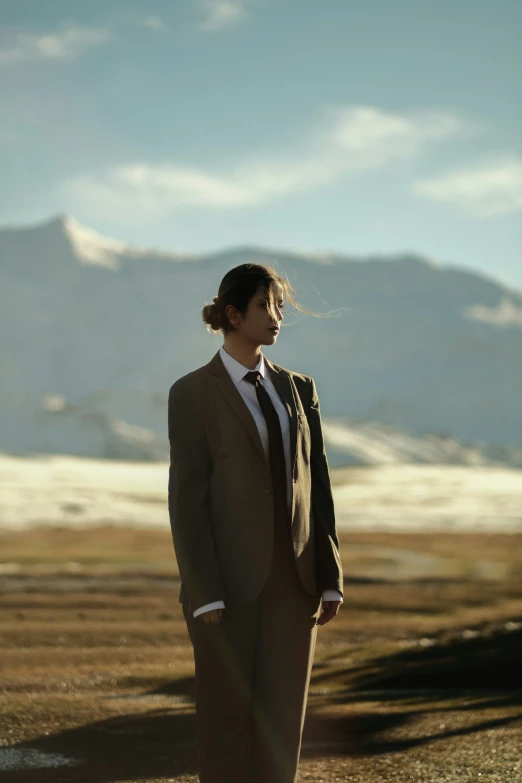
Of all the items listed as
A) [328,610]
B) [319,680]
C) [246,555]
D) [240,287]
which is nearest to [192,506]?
[246,555]

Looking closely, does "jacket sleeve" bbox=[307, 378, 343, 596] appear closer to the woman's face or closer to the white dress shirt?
the white dress shirt

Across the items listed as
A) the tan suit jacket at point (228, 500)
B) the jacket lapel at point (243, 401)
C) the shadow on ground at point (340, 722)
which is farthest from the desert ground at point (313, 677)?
the jacket lapel at point (243, 401)

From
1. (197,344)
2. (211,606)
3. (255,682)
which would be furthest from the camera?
(197,344)

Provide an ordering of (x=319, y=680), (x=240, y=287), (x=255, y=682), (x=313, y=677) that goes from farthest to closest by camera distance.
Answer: (x=313, y=677)
(x=319, y=680)
(x=240, y=287)
(x=255, y=682)

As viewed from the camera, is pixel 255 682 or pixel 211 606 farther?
pixel 255 682

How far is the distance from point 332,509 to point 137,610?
1225cm

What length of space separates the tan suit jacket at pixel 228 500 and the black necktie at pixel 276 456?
40 mm

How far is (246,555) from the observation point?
3566 mm

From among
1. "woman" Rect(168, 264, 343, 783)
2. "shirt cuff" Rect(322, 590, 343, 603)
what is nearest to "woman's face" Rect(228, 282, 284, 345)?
"woman" Rect(168, 264, 343, 783)

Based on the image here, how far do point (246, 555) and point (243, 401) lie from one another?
0.50 meters

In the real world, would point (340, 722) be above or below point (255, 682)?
below

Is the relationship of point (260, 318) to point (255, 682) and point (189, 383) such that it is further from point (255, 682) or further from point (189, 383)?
point (255, 682)

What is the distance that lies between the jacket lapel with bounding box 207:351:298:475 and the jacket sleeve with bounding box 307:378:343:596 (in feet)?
0.41

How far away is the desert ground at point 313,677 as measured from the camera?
5113mm
